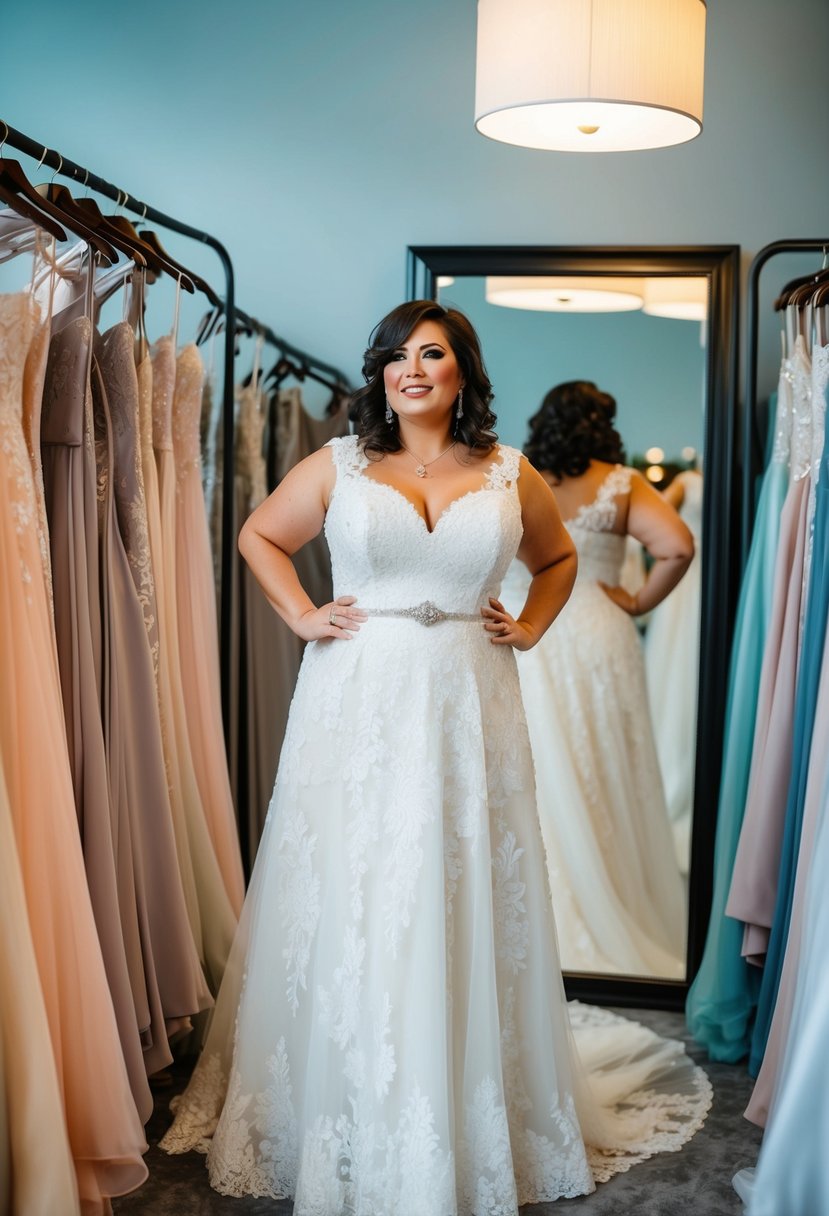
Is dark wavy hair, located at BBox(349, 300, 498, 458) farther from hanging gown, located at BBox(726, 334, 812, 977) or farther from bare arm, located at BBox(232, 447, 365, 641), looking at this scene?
hanging gown, located at BBox(726, 334, 812, 977)

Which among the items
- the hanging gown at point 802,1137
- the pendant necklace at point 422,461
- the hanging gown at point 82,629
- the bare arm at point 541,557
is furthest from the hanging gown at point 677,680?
the hanging gown at point 82,629

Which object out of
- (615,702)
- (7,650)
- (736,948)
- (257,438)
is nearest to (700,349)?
(615,702)

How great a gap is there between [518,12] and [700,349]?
1387 millimetres

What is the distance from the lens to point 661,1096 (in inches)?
126

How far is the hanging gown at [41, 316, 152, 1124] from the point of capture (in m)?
2.62

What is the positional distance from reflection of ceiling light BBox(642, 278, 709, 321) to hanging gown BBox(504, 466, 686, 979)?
0.53m

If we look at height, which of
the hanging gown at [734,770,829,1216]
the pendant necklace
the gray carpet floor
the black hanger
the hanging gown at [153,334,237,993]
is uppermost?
the black hanger

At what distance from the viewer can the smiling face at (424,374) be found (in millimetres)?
2754

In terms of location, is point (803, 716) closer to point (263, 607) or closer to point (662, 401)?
point (662, 401)

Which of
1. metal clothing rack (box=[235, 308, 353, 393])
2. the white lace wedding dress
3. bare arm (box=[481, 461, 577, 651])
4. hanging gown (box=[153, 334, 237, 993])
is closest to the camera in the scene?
the white lace wedding dress

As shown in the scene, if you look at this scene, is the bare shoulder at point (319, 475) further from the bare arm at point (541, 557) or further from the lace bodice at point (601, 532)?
the lace bodice at point (601, 532)

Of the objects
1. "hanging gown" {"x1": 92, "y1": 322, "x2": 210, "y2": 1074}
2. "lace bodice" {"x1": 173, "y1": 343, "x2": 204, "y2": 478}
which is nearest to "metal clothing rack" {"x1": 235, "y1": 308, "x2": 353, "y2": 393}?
"lace bodice" {"x1": 173, "y1": 343, "x2": 204, "y2": 478}

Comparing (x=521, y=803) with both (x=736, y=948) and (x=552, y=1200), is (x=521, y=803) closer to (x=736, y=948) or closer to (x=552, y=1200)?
(x=552, y=1200)

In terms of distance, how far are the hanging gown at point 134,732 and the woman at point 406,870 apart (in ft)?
0.68
